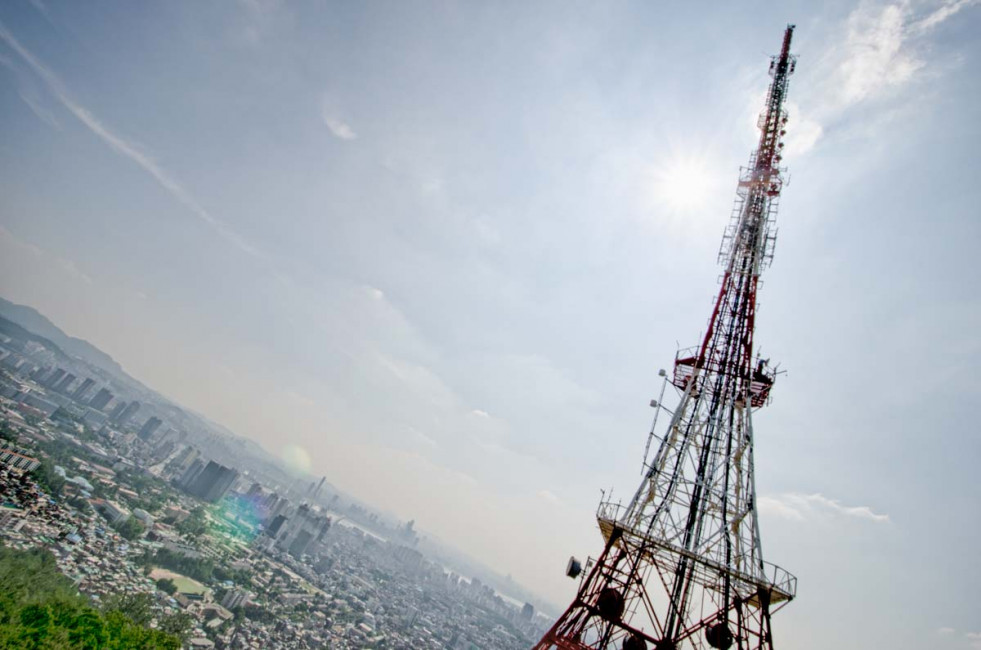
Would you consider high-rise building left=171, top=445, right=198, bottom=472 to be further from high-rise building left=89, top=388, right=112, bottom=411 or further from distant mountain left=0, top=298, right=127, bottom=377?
distant mountain left=0, top=298, right=127, bottom=377

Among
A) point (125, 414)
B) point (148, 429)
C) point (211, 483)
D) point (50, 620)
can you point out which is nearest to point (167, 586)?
point (50, 620)

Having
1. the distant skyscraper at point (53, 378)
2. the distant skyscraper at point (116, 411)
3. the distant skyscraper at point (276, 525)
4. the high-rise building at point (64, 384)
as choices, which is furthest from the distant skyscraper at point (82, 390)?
the distant skyscraper at point (276, 525)

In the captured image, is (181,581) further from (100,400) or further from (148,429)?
(100,400)

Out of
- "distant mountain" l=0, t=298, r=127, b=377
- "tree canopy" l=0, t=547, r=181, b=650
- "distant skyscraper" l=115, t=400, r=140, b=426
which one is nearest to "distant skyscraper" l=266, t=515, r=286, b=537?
"distant skyscraper" l=115, t=400, r=140, b=426

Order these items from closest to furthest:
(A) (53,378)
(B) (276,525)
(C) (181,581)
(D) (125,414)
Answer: (C) (181,581) → (B) (276,525) → (A) (53,378) → (D) (125,414)

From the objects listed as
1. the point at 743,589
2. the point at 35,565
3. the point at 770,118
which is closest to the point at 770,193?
the point at 770,118

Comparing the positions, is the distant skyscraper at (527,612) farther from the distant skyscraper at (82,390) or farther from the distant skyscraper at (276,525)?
the distant skyscraper at (82,390)

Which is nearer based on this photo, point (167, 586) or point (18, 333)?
point (167, 586)
